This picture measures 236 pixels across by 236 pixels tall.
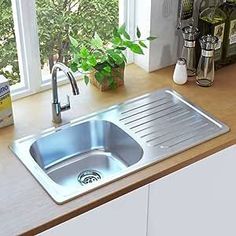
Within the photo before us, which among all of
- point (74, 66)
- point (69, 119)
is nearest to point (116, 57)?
point (74, 66)

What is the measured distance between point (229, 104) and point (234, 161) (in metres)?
0.21

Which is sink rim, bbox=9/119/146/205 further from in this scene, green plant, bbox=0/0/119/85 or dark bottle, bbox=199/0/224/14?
dark bottle, bbox=199/0/224/14

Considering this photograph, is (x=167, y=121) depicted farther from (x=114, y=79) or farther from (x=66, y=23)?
(x=66, y=23)

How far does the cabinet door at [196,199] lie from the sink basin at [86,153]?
6.2 inches

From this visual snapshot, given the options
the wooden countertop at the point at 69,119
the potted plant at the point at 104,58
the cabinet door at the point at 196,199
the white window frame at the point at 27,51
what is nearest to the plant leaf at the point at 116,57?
the potted plant at the point at 104,58

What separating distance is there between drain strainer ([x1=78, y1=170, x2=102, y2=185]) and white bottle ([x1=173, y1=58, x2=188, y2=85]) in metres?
0.47

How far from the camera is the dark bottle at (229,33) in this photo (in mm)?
1977

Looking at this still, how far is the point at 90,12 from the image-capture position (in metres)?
1.99

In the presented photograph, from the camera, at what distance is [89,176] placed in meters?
1.80

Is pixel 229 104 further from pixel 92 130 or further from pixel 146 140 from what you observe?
pixel 92 130

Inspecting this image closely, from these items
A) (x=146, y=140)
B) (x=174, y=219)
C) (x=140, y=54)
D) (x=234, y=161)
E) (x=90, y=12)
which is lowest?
(x=174, y=219)

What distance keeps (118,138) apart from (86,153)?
0.13 meters

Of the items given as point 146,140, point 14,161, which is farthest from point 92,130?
point 14,161

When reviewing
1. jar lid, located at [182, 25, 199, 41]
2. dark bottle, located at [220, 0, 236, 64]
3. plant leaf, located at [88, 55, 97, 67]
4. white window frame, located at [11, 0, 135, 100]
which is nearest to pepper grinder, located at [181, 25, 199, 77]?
jar lid, located at [182, 25, 199, 41]
